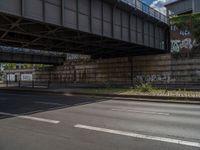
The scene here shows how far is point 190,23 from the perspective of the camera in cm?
4800

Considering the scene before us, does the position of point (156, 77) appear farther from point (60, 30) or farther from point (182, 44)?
point (60, 30)

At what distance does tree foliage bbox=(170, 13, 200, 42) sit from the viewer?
154 ft

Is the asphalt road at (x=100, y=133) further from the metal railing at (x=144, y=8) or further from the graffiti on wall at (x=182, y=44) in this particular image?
the graffiti on wall at (x=182, y=44)

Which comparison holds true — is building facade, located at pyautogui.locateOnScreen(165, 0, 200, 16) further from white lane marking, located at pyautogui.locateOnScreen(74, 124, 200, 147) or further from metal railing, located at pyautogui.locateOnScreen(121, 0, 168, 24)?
white lane marking, located at pyautogui.locateOnScreen(74, 124, 200, 147)

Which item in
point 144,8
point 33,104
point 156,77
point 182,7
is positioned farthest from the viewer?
point 182,7

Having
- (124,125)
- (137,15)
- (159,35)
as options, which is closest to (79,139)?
(124,125)

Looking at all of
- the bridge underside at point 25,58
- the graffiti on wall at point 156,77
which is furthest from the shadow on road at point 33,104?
the bridge underside at point 25,58

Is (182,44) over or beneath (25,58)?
over

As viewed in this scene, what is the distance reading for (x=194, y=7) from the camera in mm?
58562

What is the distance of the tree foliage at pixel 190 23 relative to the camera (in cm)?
4703

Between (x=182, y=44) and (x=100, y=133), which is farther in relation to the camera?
(x=182, y=44)

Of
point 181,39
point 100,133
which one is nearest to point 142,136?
point 100,133

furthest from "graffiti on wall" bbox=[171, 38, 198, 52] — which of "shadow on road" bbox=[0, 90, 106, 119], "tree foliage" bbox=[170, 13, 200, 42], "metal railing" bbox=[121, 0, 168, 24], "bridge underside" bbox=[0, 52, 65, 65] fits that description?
"shadow on road" bbox=[0, 90, 106, 119]

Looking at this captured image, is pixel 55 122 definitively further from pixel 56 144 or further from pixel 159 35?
pixel 159 35
